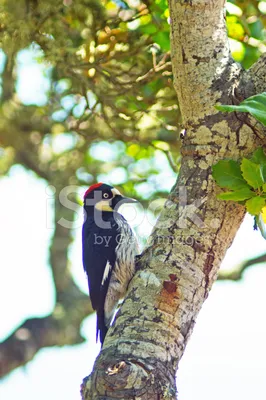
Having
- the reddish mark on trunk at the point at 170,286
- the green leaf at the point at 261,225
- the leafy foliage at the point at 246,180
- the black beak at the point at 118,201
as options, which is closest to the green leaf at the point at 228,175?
the leafy foliage at the point at 246,180

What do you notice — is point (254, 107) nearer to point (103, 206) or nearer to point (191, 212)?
point (191, 212)

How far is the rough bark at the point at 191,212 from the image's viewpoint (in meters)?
2.36

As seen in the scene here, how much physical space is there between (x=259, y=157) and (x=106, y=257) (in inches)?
69.8

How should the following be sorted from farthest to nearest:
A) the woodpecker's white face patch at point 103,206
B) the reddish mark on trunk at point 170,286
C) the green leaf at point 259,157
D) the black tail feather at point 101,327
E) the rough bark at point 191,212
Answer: the woodpecker's white face patch at point 103,206 < the black tail feather at point 101,327 < the green leaf at point 259,157 < the reddish mark on trunk at point 170,286 < the rough bark at point 191,212

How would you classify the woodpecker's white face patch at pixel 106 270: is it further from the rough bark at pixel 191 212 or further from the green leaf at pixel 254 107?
the green leaf at pixel 254 107

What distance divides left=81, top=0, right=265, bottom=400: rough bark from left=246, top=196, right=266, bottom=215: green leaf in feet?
0.32

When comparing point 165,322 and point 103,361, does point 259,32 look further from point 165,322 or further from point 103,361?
point 103,361

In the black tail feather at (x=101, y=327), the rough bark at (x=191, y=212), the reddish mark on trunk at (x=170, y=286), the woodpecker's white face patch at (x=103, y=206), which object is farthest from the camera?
the woodpecker's white face patch at (x=103, y=206)

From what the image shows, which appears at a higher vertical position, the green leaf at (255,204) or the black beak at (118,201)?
the black beak at (118,201)

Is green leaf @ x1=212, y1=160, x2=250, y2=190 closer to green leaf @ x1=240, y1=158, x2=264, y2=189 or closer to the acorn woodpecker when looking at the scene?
green leaf @ x1=240, y1=158, x2=264, y2=189

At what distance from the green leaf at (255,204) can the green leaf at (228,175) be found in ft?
0.21

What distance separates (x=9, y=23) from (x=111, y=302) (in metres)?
1.89

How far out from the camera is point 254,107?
2471 millimetres

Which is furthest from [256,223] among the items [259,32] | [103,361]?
[259,32]
